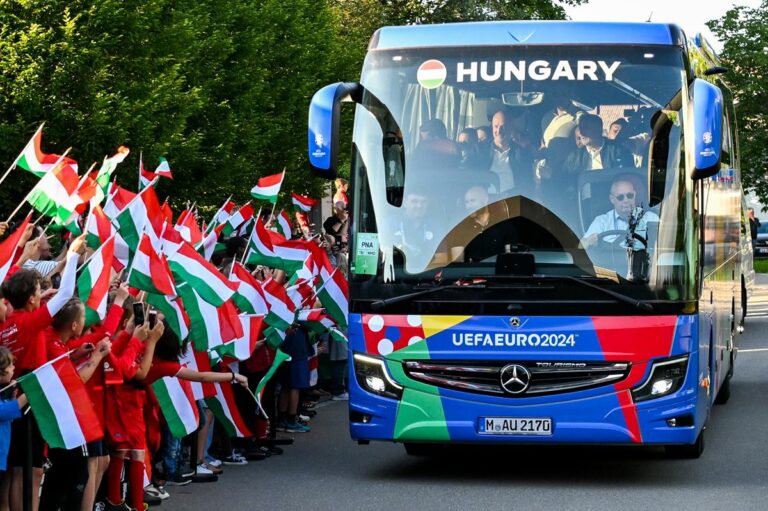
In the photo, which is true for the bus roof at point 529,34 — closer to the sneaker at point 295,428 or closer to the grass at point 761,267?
the sneaker at point 295,428

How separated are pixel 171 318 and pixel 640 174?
11.2 ft

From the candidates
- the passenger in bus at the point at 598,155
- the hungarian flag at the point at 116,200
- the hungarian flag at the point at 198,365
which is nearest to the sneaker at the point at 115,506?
the hungarian flag at the point at 198,365

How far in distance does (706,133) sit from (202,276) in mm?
3548

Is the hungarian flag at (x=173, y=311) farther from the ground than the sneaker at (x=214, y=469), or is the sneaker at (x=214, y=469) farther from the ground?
the hungarian flag at (x=173, y=311)

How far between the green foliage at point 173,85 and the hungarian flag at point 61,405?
1848 centimetres

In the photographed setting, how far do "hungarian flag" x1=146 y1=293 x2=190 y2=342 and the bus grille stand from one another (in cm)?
166

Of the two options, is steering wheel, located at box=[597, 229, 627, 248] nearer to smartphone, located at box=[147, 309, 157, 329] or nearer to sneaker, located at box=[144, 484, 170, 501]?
smartphone, located at box=[147, 309, 157, 329]

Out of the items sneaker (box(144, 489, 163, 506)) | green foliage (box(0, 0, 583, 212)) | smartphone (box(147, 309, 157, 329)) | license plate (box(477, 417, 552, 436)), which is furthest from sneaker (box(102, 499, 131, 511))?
green foliage (box(0, 0, 583, 212))

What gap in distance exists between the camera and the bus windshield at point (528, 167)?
1173 centimetres

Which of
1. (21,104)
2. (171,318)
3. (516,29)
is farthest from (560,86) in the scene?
(21,104)

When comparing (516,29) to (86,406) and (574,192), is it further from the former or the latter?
(86,406)

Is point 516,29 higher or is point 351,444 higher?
point 516,29

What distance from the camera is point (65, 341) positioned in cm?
959

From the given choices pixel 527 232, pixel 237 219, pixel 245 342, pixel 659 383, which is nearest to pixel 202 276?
pixel 245 342
